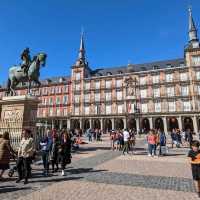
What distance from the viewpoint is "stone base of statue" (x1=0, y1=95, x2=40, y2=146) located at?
38.4 feet

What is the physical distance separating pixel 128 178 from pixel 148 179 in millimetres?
691

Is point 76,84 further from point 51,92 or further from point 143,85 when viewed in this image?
point 143,85

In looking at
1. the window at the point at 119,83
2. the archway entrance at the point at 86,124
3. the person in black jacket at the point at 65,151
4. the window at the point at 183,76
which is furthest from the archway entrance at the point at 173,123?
the person in black jacket at the point at 65,151

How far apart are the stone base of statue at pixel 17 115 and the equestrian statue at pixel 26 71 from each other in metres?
0.95

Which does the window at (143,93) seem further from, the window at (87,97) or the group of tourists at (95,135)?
the group of tourists at (95,135)

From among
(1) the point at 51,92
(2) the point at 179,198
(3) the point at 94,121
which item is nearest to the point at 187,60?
(3) the point at 94,121

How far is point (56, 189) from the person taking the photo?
567 centimetres

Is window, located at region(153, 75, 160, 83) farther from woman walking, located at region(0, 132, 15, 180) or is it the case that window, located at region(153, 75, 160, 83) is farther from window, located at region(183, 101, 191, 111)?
woman walking, located at region(0, 132, 15, 180)

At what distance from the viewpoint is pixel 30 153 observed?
21.4 ft

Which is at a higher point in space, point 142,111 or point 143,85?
point 143,85

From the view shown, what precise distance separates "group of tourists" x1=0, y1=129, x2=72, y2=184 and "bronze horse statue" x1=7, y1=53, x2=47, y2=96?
601 cm

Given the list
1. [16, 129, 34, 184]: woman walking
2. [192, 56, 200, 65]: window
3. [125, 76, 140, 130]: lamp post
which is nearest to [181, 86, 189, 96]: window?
[192, 56, 200, 65]: window

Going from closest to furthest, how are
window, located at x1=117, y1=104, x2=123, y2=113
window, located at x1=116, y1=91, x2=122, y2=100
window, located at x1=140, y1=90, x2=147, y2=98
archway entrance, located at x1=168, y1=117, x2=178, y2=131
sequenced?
archway entrance, located at x1=168, y1=117, x2=178, y2=131
window, located at x1=140, y1=90, x2=147, y2=98
window, located at x1=117, y1=104, x2=123, y2=113
window, located at x1=116, y1=91, x2=122, y2=100

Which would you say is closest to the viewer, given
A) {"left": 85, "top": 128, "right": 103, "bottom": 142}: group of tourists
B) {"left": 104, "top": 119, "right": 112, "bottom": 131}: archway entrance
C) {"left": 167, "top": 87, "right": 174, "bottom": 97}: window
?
{"left": 85, "top": 128, "right": 103, "bottom": 142}: group of tourists
